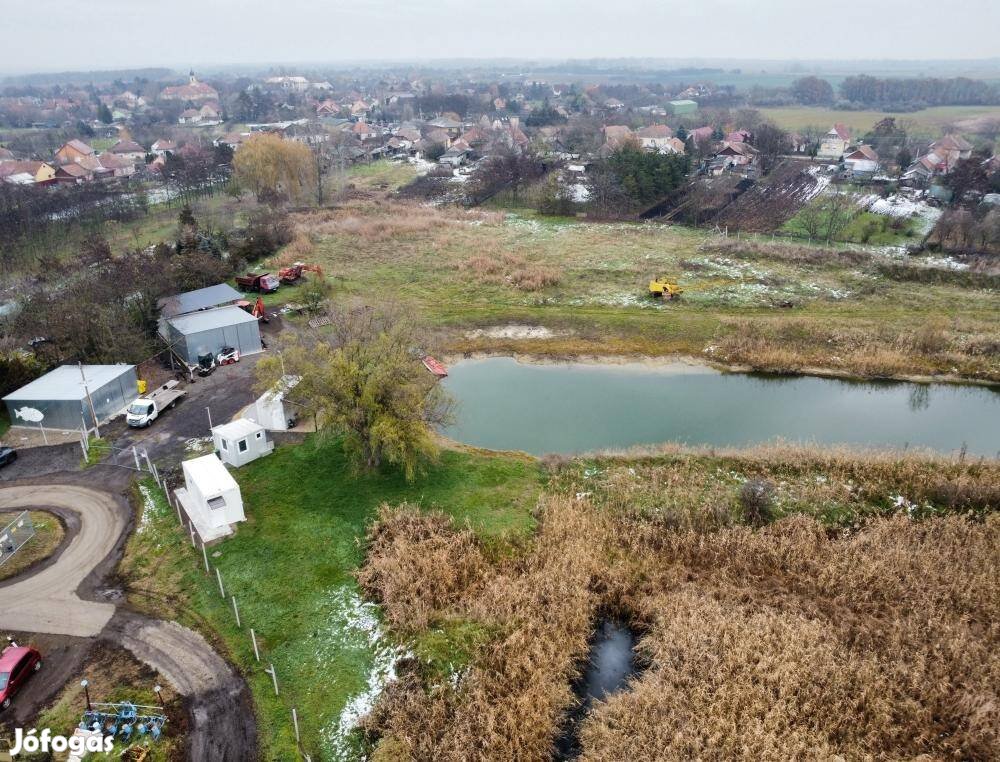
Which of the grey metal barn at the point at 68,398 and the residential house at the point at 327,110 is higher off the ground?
the residential house at the point at 327,110

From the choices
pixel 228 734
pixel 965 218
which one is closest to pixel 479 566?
pixel 228 734

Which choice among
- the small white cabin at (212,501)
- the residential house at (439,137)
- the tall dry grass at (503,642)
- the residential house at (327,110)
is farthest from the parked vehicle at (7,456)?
the residential house at (327,110)

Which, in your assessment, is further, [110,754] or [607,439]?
[607,439]

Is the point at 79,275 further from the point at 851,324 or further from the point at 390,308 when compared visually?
the point at 851,324

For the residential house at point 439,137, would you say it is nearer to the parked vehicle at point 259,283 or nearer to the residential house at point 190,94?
the parked vehicle at point 259,283

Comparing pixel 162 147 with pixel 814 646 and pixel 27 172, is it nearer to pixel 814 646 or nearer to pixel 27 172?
pixel 27 172

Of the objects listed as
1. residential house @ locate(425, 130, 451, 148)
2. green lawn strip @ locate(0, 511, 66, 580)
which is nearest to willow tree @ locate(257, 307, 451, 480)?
green lawn strip @ locate(0, 511, 66, 580)
